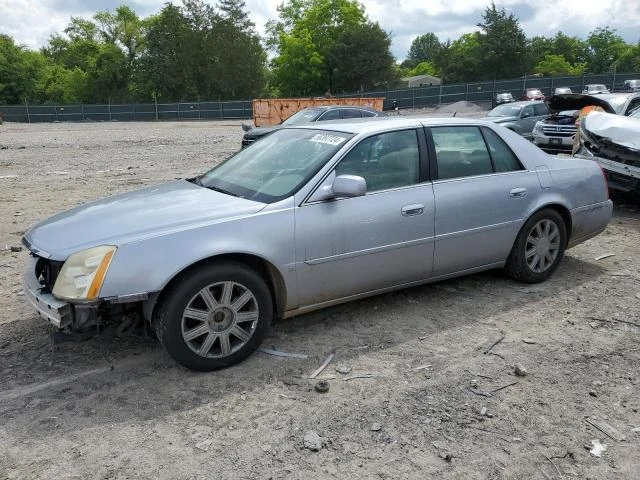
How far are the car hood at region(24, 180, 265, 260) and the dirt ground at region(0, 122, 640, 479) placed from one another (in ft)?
2.79

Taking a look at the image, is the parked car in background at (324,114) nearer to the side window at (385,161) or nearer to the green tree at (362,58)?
the side window at (385,161)

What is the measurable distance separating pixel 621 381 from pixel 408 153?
2.20m

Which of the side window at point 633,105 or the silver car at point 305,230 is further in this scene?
the side window at point 633,105

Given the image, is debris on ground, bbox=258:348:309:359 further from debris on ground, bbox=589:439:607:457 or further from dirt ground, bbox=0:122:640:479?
debris on ground, bbox=589:439:607:457

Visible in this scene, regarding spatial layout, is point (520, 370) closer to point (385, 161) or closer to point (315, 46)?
point (385, 161)

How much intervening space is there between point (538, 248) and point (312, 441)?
314 cm

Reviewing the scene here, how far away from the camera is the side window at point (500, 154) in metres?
4.91

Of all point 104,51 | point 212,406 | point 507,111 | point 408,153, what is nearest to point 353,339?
point 212,406

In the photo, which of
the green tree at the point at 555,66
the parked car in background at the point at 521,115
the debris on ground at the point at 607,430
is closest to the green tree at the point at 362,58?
the green tree at the point at 555,66

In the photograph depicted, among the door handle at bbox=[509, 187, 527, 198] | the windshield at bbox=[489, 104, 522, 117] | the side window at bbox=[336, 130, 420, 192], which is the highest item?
the windshield at bbox=[489, 104, 522, 117]

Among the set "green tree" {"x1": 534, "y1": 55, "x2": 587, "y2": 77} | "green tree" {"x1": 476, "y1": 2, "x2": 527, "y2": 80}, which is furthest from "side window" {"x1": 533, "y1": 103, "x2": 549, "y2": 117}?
"green tree" {"x1": 534, "y1": 55, "x2": 587, "y2": 77}

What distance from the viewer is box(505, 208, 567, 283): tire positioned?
5.01m

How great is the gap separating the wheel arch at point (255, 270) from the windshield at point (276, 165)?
1.46 feet

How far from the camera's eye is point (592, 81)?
43.7 meters
